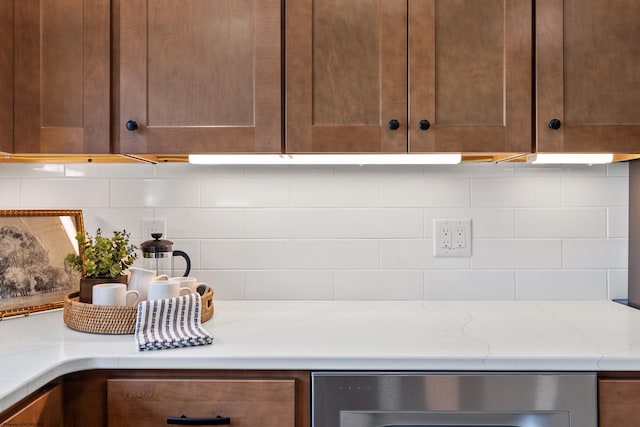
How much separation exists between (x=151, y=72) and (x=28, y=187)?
26.5 inches

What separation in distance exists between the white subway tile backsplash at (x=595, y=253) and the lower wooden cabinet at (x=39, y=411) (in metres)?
1.54

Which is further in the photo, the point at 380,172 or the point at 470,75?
the point at 380,172

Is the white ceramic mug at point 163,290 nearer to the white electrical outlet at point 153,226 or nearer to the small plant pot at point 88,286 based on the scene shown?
the small plant pot at point 88,286

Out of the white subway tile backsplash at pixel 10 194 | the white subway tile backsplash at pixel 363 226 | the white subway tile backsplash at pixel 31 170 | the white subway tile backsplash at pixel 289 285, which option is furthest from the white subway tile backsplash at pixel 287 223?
the white subway tile backsplash at pixel 10 194

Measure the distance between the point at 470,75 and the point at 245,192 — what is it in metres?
0.81

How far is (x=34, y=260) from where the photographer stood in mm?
1503

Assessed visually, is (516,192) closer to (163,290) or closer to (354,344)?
(354,344)

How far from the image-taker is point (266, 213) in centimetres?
171

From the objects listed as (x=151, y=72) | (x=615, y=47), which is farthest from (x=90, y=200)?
(x=615, y=47)

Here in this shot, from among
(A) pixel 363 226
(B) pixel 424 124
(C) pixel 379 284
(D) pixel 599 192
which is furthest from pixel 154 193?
(D) pixel 599 192

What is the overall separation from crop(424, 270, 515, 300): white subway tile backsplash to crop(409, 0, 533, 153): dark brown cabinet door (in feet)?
1.66

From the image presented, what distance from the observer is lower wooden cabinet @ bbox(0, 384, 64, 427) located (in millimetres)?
907

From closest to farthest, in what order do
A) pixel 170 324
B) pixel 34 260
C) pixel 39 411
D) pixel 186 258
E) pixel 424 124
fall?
pixel 39 411 → pixel 170 324 → pixel 424 124 → pixel 34 260 → pixel 186 258

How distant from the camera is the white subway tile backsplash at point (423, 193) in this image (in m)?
1.70
